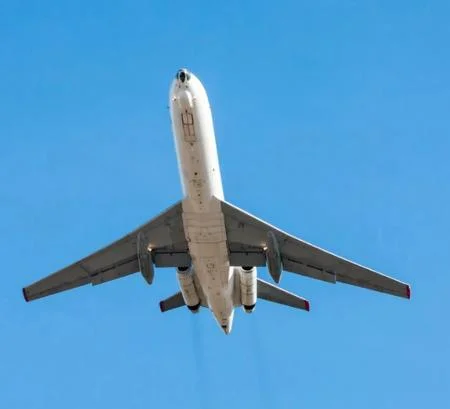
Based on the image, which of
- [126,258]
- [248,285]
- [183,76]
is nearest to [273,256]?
[248,285]

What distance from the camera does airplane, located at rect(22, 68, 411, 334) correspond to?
5066cm

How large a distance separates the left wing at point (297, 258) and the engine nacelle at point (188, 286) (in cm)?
298

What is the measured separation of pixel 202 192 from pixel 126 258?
9330 millimetres

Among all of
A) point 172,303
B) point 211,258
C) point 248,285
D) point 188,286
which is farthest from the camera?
point 172,303

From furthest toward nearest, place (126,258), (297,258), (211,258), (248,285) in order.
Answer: (126,258), (248,285), (297,258), (211,258)

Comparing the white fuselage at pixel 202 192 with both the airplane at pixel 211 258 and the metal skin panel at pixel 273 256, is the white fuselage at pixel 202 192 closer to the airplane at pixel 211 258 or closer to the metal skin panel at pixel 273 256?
the airplane at pixel 211 258

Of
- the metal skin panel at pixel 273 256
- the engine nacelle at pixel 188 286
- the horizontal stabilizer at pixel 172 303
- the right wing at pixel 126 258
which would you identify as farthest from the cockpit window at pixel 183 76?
the horizontal stabilizer at pixel 172 303

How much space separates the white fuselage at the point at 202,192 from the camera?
4738 centimetres

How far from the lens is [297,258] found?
180 feet

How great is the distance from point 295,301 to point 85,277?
44.8ft

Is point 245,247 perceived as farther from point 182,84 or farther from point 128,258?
point 182,84

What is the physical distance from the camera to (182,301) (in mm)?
60281

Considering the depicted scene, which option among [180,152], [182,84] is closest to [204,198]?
[180,152]

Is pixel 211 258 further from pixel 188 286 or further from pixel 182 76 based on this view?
pixel 182 76
